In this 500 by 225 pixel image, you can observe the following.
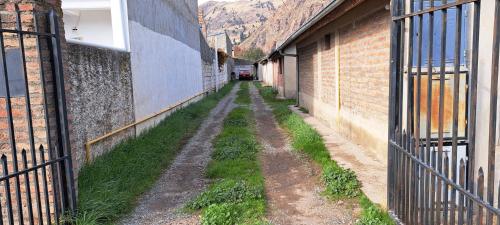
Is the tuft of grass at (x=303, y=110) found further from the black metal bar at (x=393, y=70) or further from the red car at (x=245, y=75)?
the red car at (x=245, y=75)

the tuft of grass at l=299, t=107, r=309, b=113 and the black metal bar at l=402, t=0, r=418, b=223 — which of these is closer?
the black metal bar at l=402, t=0, r=418, b=223

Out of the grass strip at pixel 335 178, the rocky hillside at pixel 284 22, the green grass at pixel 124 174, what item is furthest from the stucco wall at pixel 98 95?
the rocky hillside at pixel 284 22

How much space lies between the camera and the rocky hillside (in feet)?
239

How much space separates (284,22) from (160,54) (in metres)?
75.1

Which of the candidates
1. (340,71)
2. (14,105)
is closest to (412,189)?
(14,105)

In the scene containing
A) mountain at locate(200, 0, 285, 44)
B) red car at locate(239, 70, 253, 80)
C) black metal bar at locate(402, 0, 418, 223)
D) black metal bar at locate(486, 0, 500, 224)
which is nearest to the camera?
black metal bar at locate(486, 0, 500, 224)

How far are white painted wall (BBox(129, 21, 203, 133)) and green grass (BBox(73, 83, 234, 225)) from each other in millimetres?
931

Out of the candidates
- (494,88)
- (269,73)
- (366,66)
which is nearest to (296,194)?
(366,66)

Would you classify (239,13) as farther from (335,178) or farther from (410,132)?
(410,132)

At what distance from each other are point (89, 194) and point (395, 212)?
3.55 m

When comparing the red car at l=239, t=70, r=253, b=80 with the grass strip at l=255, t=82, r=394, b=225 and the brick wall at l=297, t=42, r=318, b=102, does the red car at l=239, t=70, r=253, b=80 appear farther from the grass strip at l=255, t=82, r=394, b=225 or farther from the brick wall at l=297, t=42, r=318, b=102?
the grass strip at l=255, t=82, r=394, b=225

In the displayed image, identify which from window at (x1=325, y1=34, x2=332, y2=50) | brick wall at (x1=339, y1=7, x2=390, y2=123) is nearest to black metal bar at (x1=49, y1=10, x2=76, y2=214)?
brick wall at (x1=339, y1=7, x2=390, y2=123)

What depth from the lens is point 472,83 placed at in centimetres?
241

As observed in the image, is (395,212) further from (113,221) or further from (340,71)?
(340,71)
